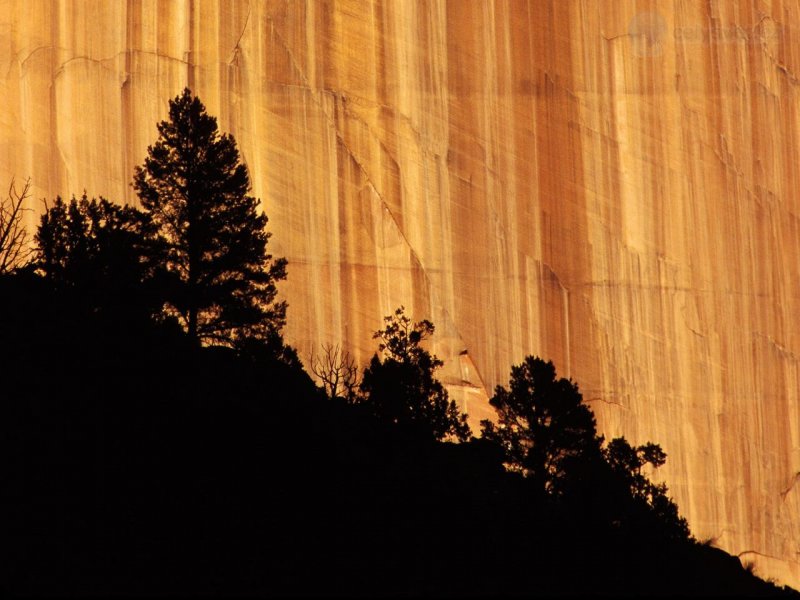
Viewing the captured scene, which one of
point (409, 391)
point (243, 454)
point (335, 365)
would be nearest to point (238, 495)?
point (243, 454)

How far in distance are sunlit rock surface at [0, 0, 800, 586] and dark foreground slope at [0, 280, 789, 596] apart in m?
3.57

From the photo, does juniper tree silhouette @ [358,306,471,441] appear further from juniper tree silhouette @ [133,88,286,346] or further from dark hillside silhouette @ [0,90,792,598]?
juniper tree silhouette @ [133,88,286,346]

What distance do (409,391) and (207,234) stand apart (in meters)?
3.84

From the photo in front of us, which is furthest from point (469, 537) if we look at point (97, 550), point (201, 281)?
point (201, 281)

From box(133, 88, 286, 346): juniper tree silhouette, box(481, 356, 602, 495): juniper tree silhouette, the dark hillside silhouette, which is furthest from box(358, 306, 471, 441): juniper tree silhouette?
box(133, 88, 286, 346): juniper tree silhouette

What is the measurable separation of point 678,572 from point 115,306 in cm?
790

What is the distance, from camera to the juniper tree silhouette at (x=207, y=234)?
16016 millimetres

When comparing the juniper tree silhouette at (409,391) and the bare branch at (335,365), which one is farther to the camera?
the bare branch at (335,365)

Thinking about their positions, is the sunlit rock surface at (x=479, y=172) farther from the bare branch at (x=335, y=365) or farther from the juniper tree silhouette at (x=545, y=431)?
the juniper tree silhouette at (x=545, y=431)

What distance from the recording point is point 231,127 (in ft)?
64.1

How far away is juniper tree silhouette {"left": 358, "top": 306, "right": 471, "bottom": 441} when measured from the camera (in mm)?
16969

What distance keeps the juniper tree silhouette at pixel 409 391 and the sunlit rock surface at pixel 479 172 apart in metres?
0.77

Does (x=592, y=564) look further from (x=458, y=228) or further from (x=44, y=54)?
(x=44, y=54)

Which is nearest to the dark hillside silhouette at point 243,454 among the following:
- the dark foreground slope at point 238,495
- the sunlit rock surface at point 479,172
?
the dark foreground slope at point 238,495
